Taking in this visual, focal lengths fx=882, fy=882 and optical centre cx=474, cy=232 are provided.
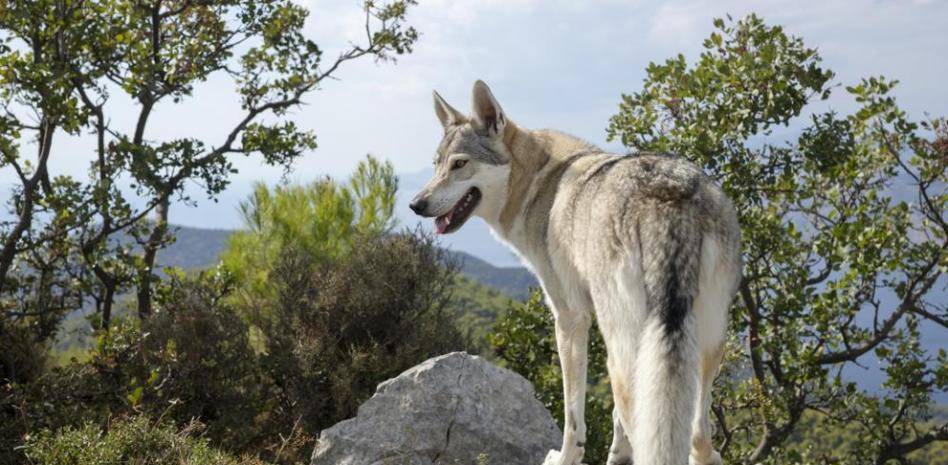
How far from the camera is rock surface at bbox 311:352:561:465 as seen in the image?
687 centimetres

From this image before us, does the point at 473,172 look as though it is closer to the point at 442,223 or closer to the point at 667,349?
the point at 442,223

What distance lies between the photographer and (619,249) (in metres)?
4.57

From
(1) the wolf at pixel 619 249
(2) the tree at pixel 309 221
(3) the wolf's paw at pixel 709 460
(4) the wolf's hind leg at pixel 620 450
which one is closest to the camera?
(1) the wolf at pixel 619 249

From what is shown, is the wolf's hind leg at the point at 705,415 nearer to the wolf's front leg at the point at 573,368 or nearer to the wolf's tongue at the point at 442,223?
the wolf's front leg at the point at 573,368

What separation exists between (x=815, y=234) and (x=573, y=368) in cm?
482

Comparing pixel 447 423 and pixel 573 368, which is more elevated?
pixel 573 368

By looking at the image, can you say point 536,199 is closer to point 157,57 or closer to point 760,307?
point 760,307

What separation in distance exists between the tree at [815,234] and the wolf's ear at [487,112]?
317cm

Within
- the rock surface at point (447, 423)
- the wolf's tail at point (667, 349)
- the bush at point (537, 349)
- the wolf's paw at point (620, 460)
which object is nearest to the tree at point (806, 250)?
the bush at point (537, 349)

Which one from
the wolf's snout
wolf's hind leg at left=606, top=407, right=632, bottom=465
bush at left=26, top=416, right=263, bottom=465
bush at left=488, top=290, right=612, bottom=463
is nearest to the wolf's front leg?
wolf's hind leg at left=606, top=407, right=632, bottom=465

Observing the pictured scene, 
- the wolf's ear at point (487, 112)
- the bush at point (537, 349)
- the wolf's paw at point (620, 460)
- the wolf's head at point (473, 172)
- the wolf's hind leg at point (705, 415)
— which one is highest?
the wolf's ear at point (487, 112)

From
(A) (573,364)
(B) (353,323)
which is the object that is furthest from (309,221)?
(A) (573,364)

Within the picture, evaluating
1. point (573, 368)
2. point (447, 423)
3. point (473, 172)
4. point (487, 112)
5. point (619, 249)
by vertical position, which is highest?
Answer: point (487, 112)

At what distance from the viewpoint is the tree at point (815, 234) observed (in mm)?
8867
